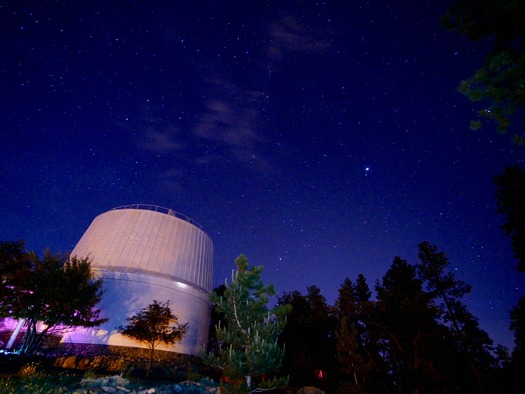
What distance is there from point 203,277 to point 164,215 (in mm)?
8206

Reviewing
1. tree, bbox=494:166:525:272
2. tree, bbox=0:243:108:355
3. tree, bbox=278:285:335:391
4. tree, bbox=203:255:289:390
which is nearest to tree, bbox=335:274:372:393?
tree, bbox=278:285:335:391

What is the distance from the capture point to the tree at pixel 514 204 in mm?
16881

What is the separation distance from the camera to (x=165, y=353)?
21828 millimetres

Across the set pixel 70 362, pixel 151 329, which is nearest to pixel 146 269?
pixel 151 329

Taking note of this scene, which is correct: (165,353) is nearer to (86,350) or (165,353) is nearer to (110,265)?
(86,350)

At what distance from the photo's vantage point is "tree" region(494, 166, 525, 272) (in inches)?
665

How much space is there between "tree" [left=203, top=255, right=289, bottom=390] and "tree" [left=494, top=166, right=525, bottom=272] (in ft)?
51.9

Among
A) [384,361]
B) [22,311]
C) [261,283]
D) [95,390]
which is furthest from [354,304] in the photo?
[22,311]

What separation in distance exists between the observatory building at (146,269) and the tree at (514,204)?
1001 inches

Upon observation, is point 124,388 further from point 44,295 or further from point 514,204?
point 514,204

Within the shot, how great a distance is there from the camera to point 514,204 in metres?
17.6

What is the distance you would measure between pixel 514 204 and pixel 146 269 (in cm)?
2871

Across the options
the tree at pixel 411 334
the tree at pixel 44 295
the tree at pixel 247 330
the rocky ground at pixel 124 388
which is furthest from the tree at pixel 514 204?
the tree at pixel 44 295

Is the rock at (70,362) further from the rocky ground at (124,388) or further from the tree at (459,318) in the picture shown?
the tree at (459,318)
